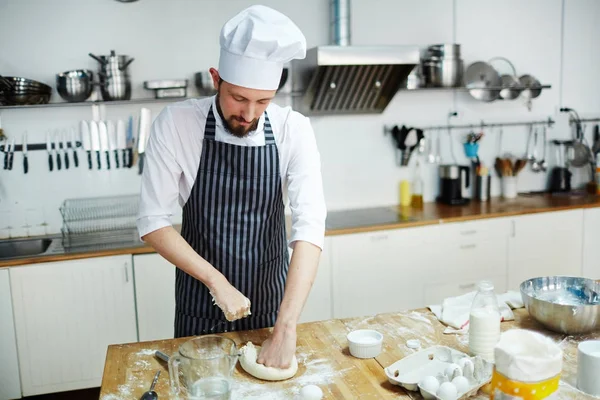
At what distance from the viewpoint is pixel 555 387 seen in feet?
4.09

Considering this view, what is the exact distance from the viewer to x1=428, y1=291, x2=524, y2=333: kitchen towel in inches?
75.0

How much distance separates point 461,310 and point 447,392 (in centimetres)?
63

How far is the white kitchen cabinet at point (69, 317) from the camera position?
312 cm

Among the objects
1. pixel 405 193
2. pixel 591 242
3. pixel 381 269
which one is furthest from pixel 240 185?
pixel 591 242

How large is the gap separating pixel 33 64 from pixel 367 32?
217cm

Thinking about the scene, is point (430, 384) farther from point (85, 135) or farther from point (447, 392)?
point (85, 135)

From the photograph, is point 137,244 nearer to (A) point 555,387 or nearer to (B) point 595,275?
(A) point 555,387

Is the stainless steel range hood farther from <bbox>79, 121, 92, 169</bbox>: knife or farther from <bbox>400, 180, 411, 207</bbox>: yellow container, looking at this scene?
<bbox>79, 121, 92, 169</bbox>: knife

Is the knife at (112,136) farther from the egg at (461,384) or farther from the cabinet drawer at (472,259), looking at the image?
the egg at (461,384)

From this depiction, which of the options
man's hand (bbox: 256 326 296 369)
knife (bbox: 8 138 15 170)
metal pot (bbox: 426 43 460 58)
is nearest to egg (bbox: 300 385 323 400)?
man's hand (bbox: 256 326 296 369)

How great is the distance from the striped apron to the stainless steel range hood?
161 cm

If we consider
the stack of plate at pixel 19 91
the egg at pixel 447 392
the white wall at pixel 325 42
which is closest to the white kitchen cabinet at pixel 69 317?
the white wall at pixel 325 42

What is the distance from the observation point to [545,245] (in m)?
3.96

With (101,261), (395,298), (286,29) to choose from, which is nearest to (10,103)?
(101,261)
